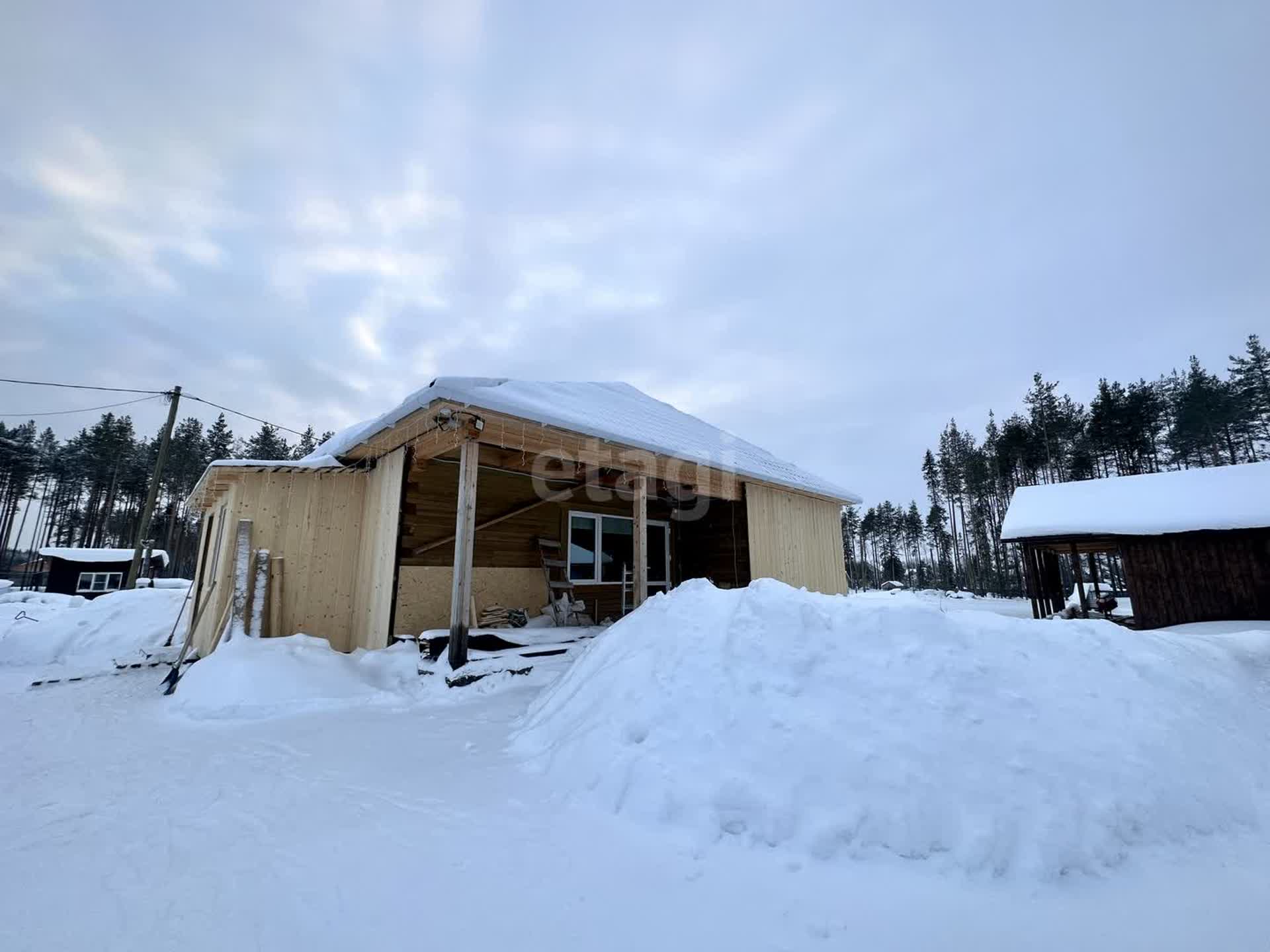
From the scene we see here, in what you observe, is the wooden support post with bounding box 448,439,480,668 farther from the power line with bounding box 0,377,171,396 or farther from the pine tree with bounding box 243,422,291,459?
the pine tree with bounding box 243,422,291,459

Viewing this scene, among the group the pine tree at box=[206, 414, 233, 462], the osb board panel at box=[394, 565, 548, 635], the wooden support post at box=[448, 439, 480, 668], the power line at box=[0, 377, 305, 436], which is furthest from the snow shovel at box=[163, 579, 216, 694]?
the pine tree at box=[206, 414, 233, 462]

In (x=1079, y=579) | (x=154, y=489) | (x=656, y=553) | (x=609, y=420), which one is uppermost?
(x=154, y=489)

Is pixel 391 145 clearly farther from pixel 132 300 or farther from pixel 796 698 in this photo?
pixel 796 698

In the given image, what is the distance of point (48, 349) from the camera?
764 inches

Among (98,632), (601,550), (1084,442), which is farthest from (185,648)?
(1084,442)

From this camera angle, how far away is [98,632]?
32.1ft

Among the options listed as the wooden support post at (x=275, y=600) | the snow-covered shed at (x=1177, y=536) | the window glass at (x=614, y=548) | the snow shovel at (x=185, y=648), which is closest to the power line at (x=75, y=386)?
the snow shovel at (x=185, y=648)

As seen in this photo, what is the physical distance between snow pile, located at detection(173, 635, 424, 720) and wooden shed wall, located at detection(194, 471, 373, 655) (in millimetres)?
1235

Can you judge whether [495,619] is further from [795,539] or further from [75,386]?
[75,386]

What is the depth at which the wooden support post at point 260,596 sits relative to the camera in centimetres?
676

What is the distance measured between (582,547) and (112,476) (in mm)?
43487

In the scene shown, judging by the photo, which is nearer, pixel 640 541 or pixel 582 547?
pixel 640 541

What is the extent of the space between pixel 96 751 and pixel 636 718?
4.37m

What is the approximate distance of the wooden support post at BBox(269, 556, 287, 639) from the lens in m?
7.02
